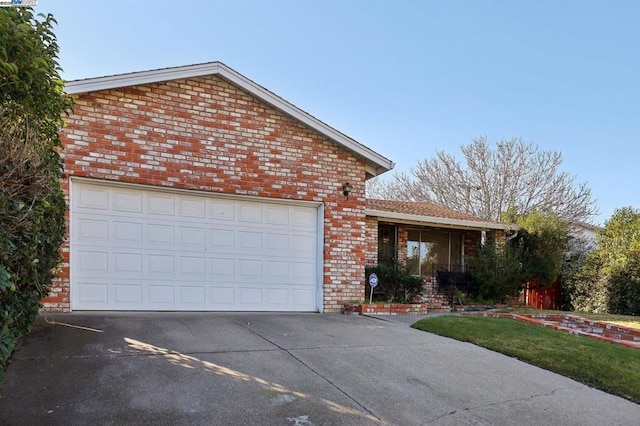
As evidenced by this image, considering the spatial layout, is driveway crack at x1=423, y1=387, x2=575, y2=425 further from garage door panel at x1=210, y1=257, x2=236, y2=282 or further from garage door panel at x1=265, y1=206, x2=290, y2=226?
garage door panel at x1=265, y1=206, x2=290, y2=226

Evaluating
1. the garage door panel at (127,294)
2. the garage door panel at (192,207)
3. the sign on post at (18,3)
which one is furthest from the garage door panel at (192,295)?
the sign on post at (18,3)

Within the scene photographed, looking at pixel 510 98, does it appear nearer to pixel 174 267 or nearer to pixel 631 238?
pixel 631 238

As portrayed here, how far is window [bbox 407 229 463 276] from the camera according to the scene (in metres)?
14.3

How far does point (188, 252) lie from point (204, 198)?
42.8 inches

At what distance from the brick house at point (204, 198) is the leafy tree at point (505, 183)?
18.0 meters

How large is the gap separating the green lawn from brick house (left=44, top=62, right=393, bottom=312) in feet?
8.69

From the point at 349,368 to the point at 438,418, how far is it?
4.45ft

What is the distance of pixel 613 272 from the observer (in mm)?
14203

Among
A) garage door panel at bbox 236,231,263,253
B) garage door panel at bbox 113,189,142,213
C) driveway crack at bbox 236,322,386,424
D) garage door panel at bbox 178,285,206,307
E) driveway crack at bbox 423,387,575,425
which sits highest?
garage door panel at bbox 113,189,142,213

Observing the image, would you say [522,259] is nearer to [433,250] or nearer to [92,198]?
[433,250]

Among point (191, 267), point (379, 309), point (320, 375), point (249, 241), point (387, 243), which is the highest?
point (249, 241)

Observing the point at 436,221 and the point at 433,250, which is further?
the point at 433,250

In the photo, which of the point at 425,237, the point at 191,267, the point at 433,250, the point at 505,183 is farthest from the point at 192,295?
the point at 505,183

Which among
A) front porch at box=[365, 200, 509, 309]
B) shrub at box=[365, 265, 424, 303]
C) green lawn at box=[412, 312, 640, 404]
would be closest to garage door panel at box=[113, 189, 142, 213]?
green lawn at box=[412, 312, 640, 404]
